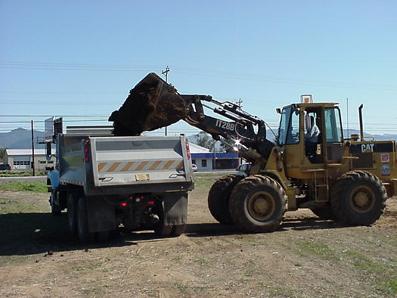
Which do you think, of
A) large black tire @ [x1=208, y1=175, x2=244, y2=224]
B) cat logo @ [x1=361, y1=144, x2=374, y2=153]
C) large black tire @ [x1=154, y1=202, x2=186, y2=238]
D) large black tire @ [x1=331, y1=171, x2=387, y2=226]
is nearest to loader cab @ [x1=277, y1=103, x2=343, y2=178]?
large black tire @ [x1=331, y1=171, x2=387, y2=226]

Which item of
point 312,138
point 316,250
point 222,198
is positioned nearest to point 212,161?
point 222,198

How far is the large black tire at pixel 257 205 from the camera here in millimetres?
13281

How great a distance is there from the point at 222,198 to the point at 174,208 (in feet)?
9.07

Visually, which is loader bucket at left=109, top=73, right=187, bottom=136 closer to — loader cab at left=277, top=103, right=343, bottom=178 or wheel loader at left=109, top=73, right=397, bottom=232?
wheel loader at left=109, top=73, right=397, bottom=232

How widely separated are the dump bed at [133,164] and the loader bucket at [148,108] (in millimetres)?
1035

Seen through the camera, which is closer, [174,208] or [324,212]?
[174,208]

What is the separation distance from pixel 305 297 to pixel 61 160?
398 inches

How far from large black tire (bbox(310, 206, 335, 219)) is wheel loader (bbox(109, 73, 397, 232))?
10 centimetres

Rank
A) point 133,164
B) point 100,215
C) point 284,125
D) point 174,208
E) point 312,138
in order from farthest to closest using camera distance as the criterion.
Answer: point 284,125, point 312,138, point 174,208, point 133,164, point 100,215

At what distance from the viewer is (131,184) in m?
11.8

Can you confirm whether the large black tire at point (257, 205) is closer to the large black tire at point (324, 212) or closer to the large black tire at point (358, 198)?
the large black tire at point (358, 198)

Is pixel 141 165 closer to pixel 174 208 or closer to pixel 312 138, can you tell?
pixel 174 208

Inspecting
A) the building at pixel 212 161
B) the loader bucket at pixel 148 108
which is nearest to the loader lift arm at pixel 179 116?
the loader bucket at pixel 148 108

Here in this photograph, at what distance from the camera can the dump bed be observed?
38.3ft
